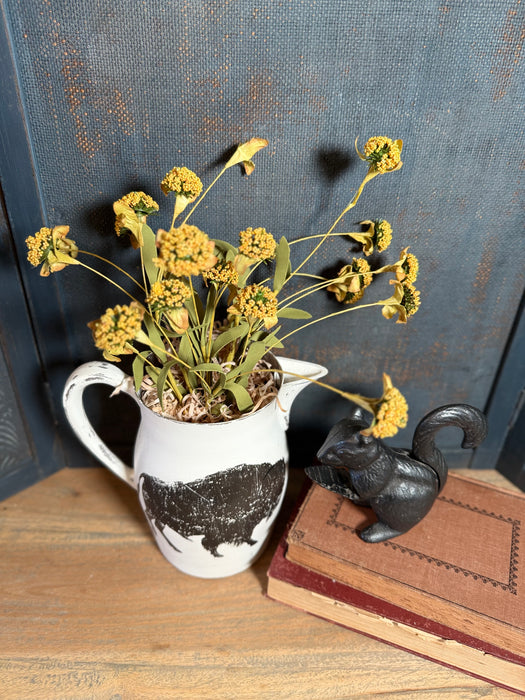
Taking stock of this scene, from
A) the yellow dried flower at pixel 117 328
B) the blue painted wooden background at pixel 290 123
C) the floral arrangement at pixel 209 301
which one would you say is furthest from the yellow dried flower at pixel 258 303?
the blue painted wooden background at pixel 290 123

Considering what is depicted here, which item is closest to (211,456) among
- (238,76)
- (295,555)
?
(295,555)

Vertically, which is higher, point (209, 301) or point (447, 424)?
point (209, 301)

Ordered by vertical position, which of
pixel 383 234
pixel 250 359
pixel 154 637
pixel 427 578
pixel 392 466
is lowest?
pixel 154 637

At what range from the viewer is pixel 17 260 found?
68 cm

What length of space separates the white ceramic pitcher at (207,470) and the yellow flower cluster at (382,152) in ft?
0.78

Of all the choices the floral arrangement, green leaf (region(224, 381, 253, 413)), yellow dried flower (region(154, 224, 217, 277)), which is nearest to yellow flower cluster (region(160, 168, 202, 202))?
the floral arrangement

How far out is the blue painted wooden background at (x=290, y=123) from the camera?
22.2 inches

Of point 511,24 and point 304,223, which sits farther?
point 304,223

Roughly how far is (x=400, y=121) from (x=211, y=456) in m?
0.45

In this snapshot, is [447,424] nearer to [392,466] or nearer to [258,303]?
[392,466]

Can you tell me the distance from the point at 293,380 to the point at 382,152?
0.91ft

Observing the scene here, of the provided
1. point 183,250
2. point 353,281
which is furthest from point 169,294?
point 353,281

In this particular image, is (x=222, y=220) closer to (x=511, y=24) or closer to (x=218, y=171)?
(x=218, y=171)

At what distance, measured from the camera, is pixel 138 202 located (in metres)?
0.53
